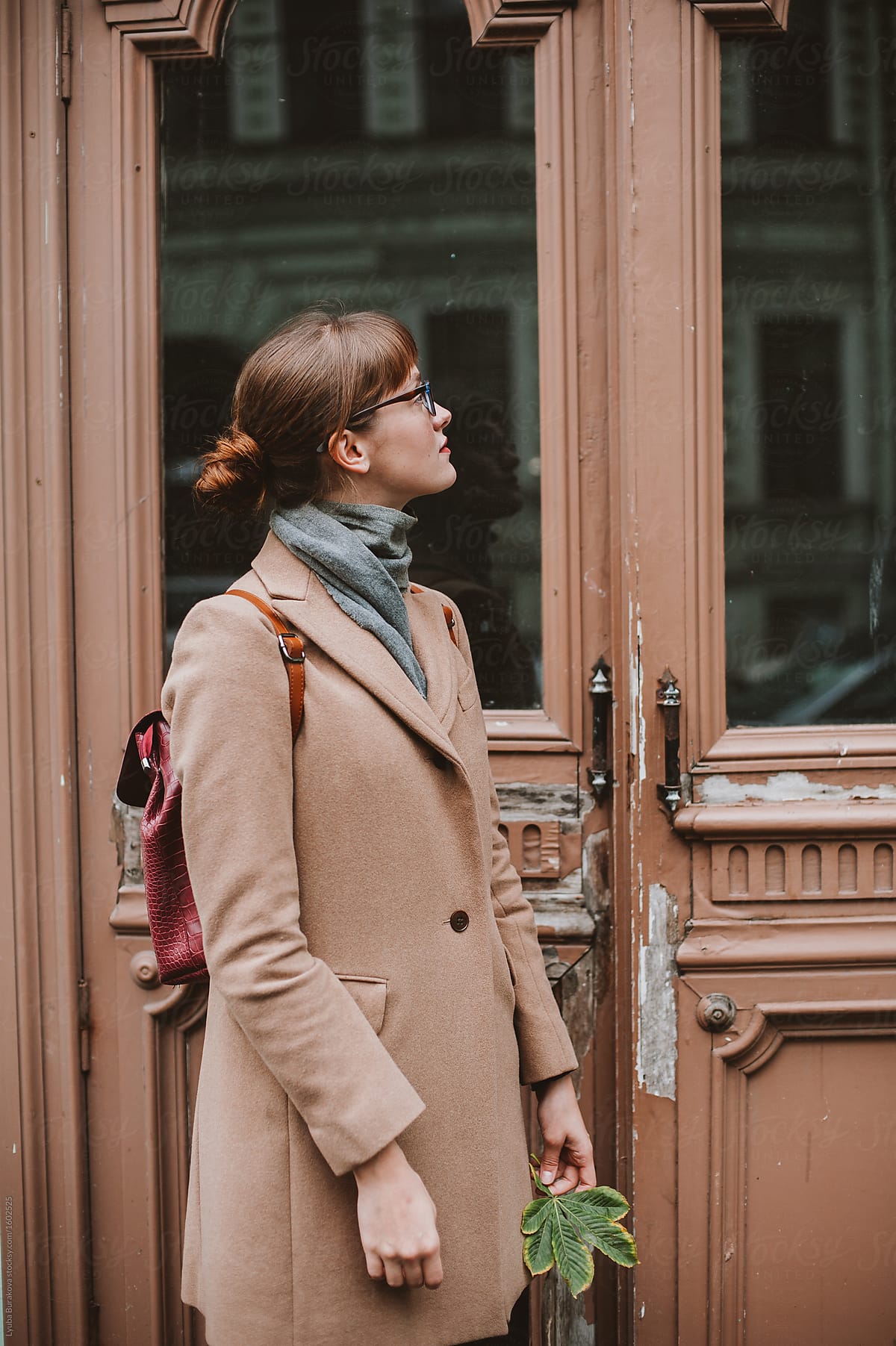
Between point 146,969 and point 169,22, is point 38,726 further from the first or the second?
point 169,22

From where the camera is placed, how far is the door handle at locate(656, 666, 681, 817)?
1998mm

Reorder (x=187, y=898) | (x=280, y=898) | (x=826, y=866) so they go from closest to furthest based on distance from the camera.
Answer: (x=280, y=898), (x=187, y=898), (x=826, y=866)

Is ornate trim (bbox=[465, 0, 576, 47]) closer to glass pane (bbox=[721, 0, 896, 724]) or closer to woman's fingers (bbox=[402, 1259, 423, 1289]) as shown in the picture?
glass pane (bbox=[721, 0, 896, 724])

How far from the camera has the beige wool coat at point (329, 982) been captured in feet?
4.02

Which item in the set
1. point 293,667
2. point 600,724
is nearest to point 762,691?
point 600,724

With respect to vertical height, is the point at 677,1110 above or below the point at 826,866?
below

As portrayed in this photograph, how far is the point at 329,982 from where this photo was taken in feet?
4.11

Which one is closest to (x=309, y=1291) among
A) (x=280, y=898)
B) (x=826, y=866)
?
(x=280, y=898)

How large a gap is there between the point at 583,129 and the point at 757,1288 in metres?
2.25

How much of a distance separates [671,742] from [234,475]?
977mm

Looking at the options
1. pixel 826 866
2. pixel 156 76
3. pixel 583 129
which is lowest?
pixel 826 866

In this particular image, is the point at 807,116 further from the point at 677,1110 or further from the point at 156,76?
the point at 677,1110

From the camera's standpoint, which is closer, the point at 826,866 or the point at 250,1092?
the point at 250,1092

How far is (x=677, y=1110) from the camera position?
2.04 metres
